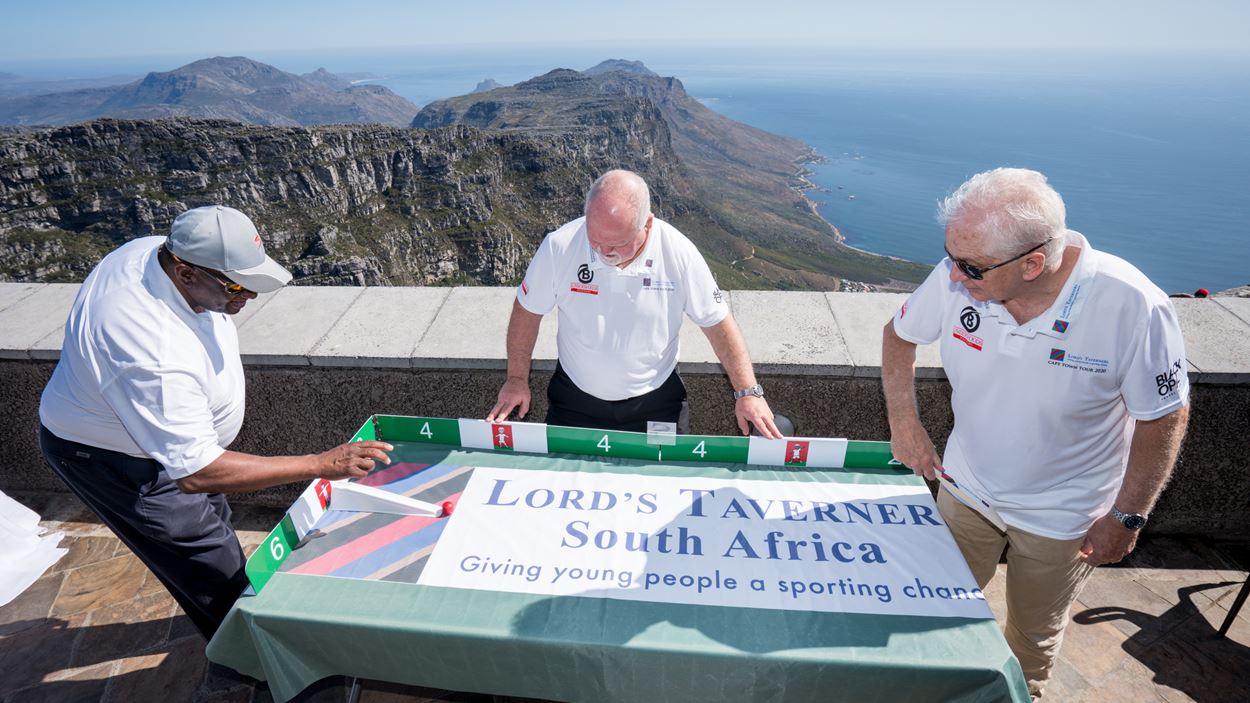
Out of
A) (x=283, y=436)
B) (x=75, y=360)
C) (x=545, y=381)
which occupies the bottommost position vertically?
(x=283, y=436)

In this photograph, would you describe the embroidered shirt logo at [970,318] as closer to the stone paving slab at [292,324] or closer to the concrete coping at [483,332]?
the concrete coping at [483,332]

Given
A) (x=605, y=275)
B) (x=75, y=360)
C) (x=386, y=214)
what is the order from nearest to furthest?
(x=75, y=360) < (x=605, y=275) < (x=386, y=214)

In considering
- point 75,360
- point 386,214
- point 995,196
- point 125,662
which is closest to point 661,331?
point 995,196

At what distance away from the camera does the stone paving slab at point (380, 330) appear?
3861 millimetres

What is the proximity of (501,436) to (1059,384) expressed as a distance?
230 cm

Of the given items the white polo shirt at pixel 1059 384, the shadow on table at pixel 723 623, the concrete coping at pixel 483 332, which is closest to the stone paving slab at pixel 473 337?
the concrete coping at pixel 483 332

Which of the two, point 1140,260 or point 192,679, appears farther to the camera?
point 1140,260

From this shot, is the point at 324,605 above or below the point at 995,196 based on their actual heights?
below

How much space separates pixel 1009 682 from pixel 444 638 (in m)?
1.78

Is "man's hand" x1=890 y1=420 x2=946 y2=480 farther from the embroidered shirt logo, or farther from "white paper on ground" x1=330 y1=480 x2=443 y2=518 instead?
"white paper on ground" x1=330 y1=480 x2=443 y2=518

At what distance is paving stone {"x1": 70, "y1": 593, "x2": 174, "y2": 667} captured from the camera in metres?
3.46

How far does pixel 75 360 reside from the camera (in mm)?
2479

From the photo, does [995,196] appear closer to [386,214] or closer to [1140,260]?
[386,214]

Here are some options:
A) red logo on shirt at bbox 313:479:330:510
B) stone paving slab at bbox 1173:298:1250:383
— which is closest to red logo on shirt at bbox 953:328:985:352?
stone paving slab at bbox 1173:298:1250:383
